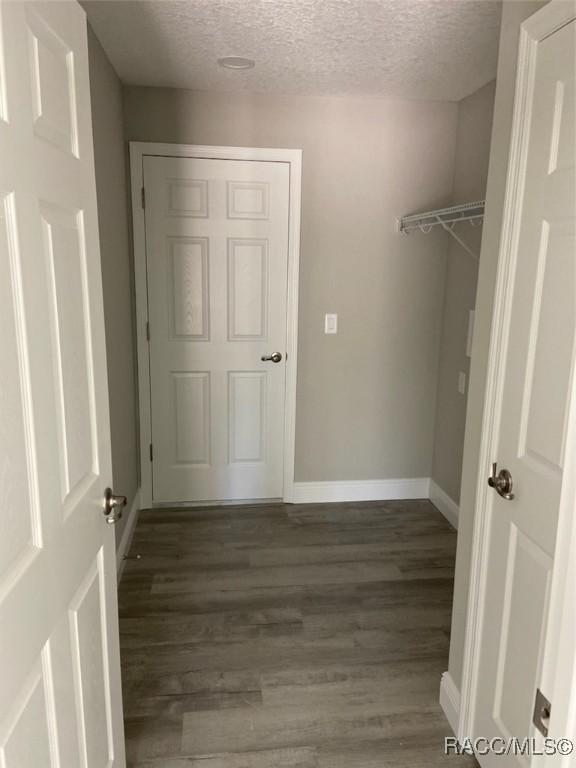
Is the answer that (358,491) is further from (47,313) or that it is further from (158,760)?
(47,313)

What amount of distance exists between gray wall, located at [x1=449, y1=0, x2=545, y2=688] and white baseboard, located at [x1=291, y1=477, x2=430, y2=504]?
1.77 meters

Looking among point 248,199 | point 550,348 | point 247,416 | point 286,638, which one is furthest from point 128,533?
point 550,348

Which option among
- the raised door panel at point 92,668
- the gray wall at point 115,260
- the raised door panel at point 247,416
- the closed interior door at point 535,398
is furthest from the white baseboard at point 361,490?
the raised door panel at point 92,668

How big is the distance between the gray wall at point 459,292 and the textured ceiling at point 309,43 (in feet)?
0.66

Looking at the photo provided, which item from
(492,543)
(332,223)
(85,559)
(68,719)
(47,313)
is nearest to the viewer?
(47,313)

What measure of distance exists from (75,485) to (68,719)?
491mm

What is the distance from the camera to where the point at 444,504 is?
3625 millimetres

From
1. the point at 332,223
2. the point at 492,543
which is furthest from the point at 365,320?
the point at 492,543

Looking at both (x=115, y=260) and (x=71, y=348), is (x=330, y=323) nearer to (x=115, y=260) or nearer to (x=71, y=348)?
(x=115, y=260)

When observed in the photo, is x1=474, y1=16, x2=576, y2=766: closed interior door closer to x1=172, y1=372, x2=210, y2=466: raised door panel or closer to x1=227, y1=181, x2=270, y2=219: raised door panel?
x1=227, y1=181, x2=270, y2=219: raised door panel

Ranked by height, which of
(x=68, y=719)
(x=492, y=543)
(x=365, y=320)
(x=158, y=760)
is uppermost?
(x=365, y=320)

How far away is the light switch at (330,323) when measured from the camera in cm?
354

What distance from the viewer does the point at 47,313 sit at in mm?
1091

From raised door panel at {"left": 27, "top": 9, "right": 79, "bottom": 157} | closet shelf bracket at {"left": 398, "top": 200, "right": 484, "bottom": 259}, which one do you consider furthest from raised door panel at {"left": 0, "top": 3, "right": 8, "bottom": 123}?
closet shelf bracket at {"left": 398, "top": 200, "right": 484, "bottom": 259}
